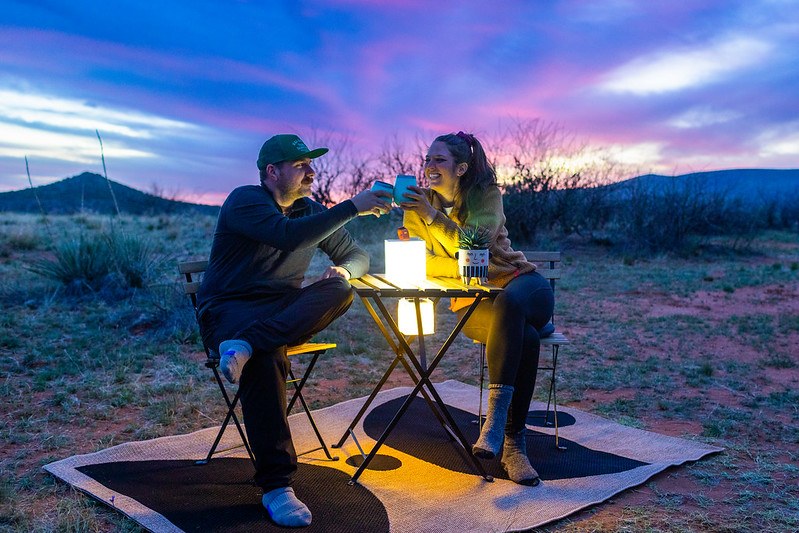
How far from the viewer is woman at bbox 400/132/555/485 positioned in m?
2.48

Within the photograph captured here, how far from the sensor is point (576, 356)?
4.91 m

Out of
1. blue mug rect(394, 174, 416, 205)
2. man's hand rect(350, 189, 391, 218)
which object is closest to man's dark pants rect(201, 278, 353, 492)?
man's hand rect(350, 189, 391, 218)

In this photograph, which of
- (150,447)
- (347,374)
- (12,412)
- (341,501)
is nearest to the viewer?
(341,501)

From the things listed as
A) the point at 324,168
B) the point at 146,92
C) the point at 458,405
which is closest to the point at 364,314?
the point at 458,405

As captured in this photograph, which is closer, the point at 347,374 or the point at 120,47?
the point at 347,374

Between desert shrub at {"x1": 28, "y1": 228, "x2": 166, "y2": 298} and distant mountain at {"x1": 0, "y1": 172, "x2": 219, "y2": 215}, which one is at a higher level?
distant mountain at {"x1": 0, "y1": 172, "x2": 219, "y2": 215}

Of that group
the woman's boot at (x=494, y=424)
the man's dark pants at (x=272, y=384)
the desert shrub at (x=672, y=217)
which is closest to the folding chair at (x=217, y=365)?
the man's dark pants at (x=272, y=384)

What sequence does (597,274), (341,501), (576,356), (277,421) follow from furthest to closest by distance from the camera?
(597,274) < (576,356) < (341,501) < (277,421)

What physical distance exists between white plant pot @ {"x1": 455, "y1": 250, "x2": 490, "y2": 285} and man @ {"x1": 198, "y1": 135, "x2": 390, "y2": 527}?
0.47 m

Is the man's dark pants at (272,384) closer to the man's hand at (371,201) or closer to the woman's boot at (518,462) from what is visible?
the man's hand at (371,201)

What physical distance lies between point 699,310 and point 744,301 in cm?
92

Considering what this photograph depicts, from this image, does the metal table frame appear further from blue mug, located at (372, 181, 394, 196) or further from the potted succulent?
blue mug, located at (372, 181, 394, 196)

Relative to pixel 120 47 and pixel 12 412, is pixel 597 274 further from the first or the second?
pixel 12 412

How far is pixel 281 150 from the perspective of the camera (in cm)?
246
